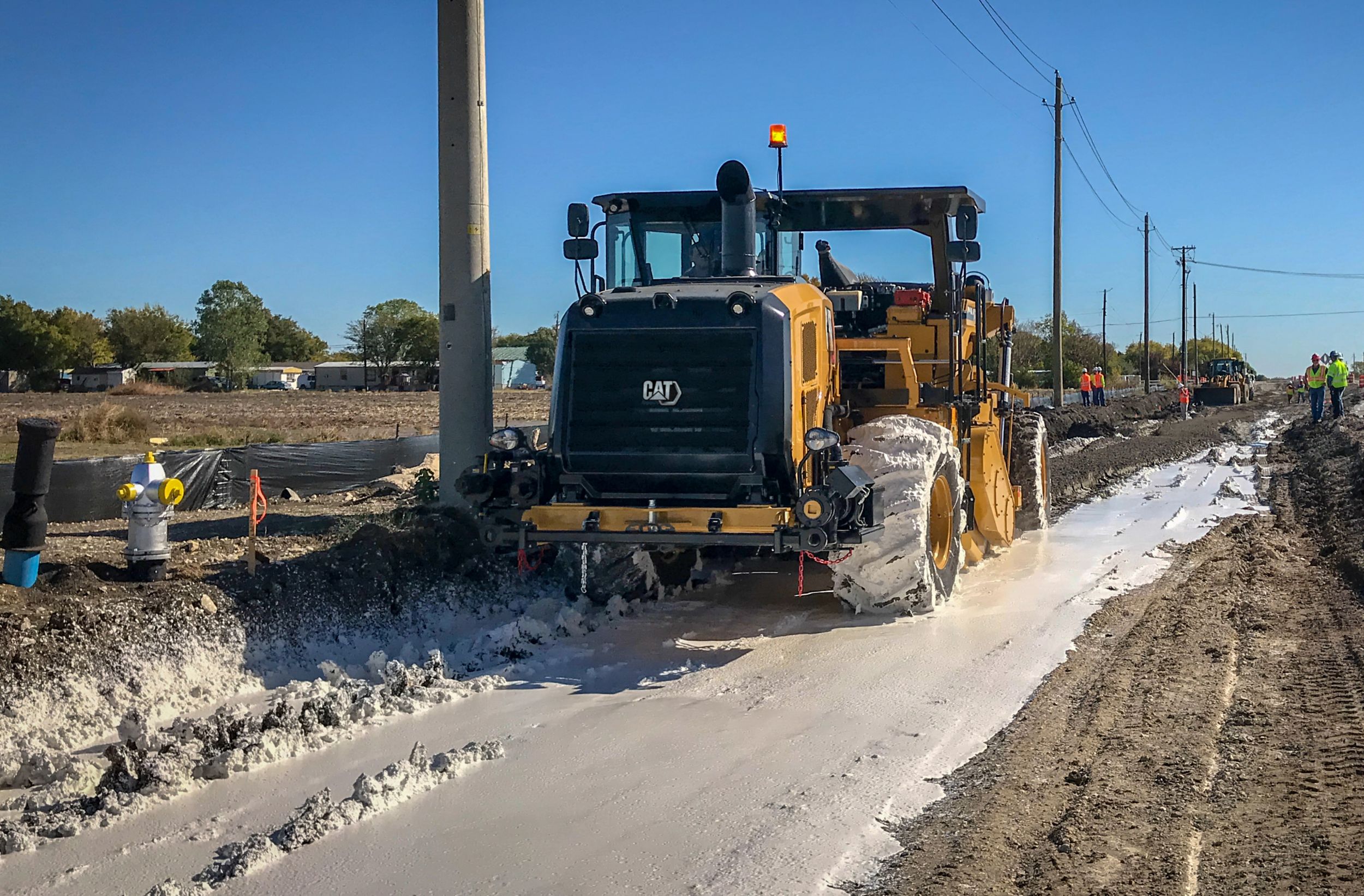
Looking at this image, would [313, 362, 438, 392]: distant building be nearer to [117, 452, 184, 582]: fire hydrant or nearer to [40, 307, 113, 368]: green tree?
[40, 307, 113, 368]: green tree

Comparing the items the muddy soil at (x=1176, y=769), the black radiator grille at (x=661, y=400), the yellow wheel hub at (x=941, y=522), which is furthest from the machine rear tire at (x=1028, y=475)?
the black radiator grille at (x=661, y=400)

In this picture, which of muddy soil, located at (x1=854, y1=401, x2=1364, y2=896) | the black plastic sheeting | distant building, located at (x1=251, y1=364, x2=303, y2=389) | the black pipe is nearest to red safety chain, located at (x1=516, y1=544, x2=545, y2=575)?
the black pipe

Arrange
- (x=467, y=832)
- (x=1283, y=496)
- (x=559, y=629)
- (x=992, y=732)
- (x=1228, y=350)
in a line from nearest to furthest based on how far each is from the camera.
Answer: (x=467, y=832) → (x=992, y=732) → (x=559, y=629) → (x=1283, y=496) → (x=1228, y=350)

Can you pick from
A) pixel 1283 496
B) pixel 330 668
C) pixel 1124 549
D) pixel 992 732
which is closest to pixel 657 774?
pixel 992 732

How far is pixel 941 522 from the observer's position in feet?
30.5

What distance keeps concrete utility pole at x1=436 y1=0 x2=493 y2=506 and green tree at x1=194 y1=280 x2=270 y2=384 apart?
324ft

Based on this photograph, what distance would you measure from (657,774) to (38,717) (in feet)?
10.5

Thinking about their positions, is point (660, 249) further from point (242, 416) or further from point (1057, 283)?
point (242, 416)

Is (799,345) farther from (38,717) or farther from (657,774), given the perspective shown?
(38,717)

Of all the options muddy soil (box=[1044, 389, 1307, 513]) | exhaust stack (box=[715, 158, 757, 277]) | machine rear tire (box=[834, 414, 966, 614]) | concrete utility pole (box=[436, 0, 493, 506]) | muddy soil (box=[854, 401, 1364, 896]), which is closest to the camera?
muddy soil (box=[854, 401, 1364, 896])

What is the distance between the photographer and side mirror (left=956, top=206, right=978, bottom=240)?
356 inches

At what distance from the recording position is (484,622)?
861 centimetres

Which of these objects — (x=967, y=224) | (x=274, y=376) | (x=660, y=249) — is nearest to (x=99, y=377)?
(x=274, y=376)

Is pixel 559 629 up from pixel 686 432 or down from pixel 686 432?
down
